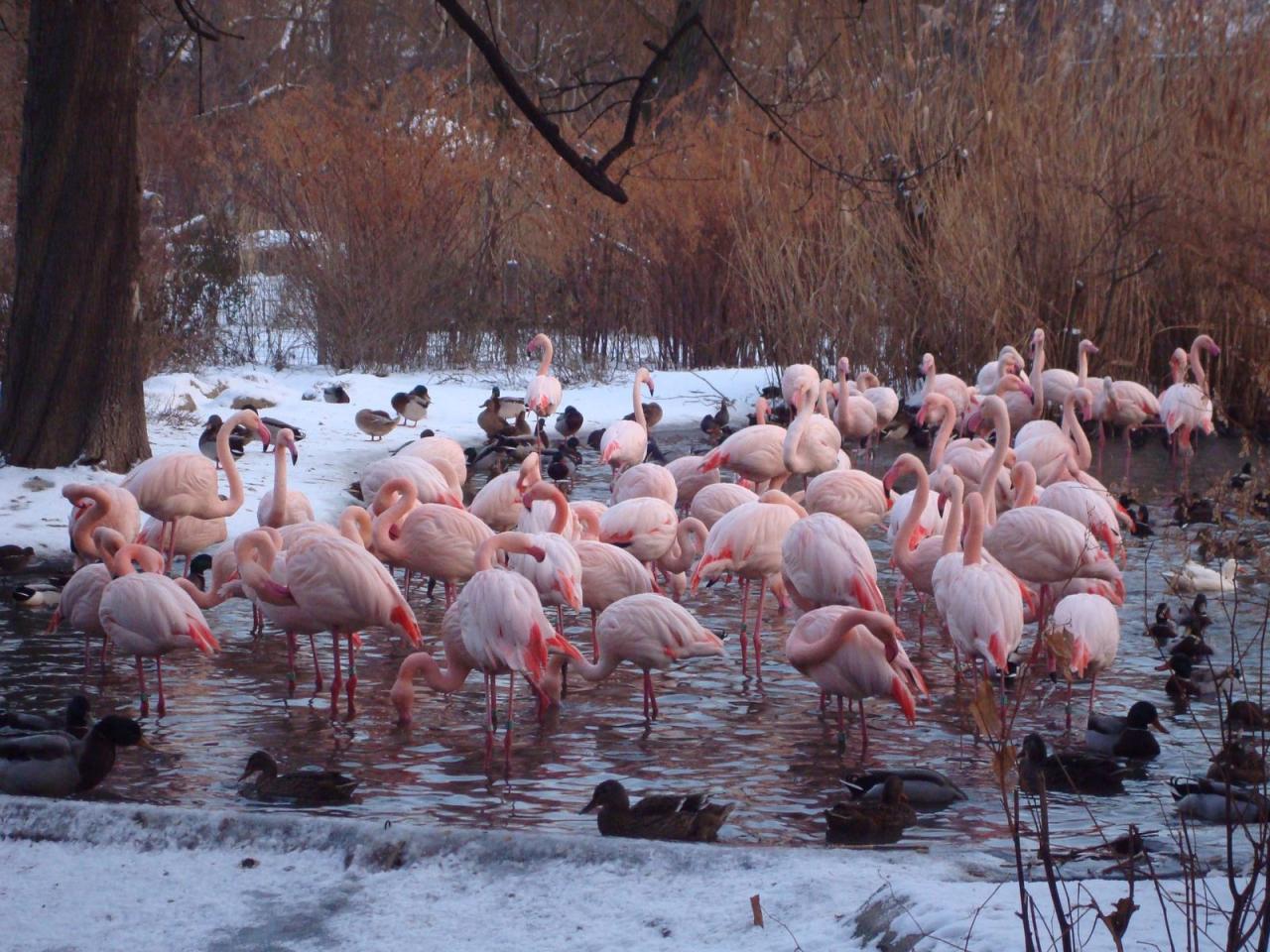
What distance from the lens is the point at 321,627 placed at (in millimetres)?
6270

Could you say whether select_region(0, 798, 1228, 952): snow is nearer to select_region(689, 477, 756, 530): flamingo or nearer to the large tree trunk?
select_region(689, 477, 756, 530): flamingo

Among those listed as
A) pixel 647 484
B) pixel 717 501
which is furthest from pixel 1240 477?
pixel 647 484

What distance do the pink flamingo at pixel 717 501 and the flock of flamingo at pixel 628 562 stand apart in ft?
0.05

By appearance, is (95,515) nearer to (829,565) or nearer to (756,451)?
(829,565)

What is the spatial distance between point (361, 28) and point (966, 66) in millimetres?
19902

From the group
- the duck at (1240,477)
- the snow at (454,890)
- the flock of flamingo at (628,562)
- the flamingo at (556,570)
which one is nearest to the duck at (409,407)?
the flock of flamingo at (628,562)

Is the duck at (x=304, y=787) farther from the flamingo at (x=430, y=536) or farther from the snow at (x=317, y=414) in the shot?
the snow at (x=317, y=414)

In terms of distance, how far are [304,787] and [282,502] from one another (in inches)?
134

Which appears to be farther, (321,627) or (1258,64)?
(1258,64)

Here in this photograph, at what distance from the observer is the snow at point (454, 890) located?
3473mm

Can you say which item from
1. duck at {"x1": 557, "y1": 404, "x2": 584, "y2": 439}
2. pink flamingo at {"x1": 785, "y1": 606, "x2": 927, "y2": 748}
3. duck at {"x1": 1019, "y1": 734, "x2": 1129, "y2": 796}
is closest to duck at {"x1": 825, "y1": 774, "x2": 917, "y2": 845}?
duck at {"x1": 1019, "y1": 734, "x2": 1129, "y2": 796}

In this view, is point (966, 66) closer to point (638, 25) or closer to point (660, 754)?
point (638, 25)

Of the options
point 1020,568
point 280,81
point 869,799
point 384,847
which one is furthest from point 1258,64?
point 280,81

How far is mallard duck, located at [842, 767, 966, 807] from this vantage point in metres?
4.82
